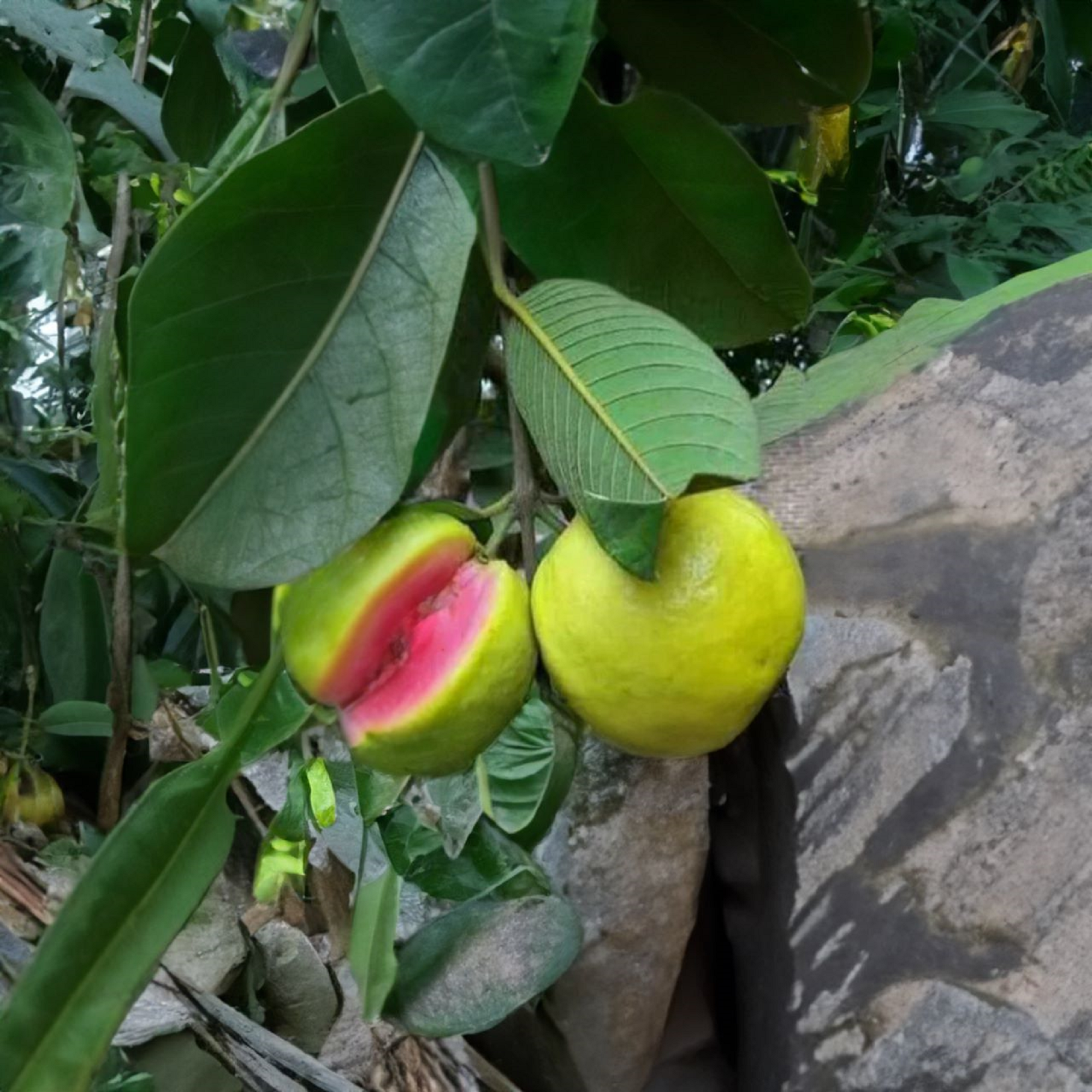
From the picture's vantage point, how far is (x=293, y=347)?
1.29 feet

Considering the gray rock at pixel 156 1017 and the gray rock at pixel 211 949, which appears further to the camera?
the gray rock at pixel 211 949

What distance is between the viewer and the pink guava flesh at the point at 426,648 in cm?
38

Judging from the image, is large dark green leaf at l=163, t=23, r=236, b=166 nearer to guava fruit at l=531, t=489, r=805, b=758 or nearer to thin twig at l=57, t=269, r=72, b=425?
thin twig at l=57, t=269, r=72, b=425

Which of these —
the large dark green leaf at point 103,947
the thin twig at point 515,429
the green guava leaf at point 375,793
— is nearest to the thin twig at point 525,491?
→ the thin twig at point 515,429

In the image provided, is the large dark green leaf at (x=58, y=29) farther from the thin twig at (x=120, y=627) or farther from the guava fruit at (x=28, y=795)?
the guava fruit at (x=28, y=795)

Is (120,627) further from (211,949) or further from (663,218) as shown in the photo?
(663,218)

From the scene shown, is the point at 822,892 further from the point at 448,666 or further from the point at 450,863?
the point at 448,666

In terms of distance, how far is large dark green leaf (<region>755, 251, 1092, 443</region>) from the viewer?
100cm

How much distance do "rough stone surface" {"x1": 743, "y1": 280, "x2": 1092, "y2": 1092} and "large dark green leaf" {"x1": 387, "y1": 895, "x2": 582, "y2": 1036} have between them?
0.19 metres

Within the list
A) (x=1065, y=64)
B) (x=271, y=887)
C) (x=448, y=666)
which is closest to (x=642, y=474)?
(x=448, y=666)

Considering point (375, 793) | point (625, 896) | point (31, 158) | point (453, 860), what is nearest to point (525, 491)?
point (375, 793)

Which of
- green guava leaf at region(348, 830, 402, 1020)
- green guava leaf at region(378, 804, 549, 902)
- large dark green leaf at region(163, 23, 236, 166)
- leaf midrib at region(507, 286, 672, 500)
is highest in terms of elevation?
leaf midrib at region(507, 286, 672, 500)

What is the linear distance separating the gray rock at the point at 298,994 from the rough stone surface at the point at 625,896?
0.44 meters

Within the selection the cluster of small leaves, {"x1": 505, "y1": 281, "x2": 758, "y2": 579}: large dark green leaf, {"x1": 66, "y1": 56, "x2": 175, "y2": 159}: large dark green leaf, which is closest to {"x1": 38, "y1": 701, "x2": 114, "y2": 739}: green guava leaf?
{"x1": 66, "y1": 56, "x2": 175, "y2": 159}: large dark green leaf
